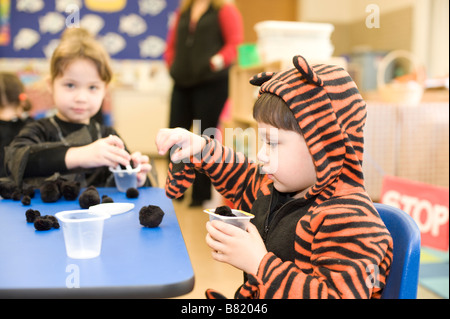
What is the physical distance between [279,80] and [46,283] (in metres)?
0.46

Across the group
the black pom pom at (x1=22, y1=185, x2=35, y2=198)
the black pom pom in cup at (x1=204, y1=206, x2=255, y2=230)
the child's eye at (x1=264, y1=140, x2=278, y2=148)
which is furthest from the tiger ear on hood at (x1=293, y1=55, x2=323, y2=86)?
the black pom pom at (x1=22, y1=185, x2=35, y2=198)

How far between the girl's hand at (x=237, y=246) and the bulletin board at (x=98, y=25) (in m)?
4.65

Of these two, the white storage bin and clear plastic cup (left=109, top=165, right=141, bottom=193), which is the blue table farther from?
the white storage bin

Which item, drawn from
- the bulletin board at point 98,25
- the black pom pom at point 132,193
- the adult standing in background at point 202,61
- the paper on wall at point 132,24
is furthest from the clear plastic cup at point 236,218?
the paper on wall at point 132,24

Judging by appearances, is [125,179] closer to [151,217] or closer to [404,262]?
[151,217]

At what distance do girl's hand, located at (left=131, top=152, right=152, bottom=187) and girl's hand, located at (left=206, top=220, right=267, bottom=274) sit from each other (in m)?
0.45

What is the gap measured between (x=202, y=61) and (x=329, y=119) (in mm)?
2185

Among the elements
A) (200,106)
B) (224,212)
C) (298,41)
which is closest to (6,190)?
(224,212)

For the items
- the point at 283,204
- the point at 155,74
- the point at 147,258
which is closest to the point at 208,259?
the point at 283,204

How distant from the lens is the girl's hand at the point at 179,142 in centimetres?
83

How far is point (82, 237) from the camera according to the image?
600mm

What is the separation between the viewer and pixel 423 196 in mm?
1787

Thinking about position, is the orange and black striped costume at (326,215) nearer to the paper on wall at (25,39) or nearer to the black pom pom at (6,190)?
the black pom pom at (6,190)

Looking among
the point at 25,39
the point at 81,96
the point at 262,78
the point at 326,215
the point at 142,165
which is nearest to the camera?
the point at 326,215
